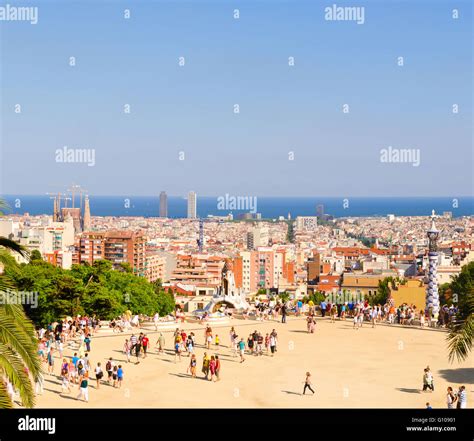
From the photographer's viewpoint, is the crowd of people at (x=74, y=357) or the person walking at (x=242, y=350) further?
the person walking at (x=242, y=350)

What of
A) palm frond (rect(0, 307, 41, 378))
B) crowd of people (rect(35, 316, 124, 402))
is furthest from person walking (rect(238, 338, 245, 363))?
palm frond (rect(0, 307, 41, 378))

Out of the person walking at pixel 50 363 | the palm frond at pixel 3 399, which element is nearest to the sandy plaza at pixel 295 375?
the person walking at pixel 50 363

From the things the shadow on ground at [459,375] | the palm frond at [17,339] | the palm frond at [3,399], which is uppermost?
the palm frond at [17,339]

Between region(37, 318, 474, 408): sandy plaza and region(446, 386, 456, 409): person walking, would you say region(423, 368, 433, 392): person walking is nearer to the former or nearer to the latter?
region(37, 318, 474, 408): sandy plaza

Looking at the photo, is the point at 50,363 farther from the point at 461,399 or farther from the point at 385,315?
the point at 385,315

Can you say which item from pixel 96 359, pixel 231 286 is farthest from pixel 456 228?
pixel 96 359

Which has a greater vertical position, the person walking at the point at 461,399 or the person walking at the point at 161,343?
the person walking at the point at 161,343

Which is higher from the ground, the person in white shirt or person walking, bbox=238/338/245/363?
person walking, bbox=238/338/245/363

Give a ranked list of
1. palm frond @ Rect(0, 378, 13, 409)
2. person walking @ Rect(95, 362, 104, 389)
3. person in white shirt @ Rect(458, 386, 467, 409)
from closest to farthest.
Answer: palm frond @ Rect(0, 378, 13, 409) < person in white shirt @ Rect(458, 386, 467, 409) < person walking @ Rect(95, 362, 104, 389)

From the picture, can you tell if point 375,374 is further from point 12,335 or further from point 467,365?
point 12,335

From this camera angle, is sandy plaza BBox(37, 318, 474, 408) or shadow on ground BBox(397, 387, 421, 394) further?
shadow on ground BBox(397, 387, 421, 394)

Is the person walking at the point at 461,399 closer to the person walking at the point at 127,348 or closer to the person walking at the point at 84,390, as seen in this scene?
the person walking at the point at 84,390
